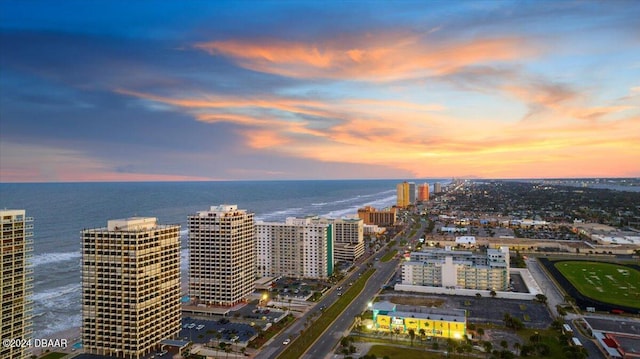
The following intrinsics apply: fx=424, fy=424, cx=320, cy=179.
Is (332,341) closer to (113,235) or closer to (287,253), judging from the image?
(113,235)

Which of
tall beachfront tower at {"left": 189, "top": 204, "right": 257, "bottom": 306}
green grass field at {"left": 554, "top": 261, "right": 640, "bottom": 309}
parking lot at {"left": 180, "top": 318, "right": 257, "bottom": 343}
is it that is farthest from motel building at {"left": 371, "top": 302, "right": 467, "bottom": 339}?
green grass field at {"left": 554, "top": 261, "right": 640, "bottom": 309}

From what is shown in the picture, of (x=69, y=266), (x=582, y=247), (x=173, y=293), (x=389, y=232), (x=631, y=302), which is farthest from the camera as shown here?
(x=389, y=232)

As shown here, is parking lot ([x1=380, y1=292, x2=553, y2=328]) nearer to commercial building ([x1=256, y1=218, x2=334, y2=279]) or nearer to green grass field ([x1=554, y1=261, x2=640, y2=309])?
green grass field ([x1=554, y1=261, x2=640, y2=309])

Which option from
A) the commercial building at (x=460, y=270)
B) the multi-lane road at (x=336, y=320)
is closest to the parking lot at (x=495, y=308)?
the commercial building at (x=460, y=270)

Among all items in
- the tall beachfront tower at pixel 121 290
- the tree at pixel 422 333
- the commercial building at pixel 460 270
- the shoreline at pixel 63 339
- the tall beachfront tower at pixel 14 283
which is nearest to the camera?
the tall beachfront tower at pixel 14 283

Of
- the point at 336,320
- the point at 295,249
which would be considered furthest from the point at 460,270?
the point at 295,249

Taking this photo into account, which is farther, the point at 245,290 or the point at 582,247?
the point at 582,247

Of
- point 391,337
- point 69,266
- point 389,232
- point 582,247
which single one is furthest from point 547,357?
point 389,232

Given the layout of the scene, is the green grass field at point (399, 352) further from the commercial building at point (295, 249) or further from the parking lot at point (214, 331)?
the commercial building at point (295, 249)
